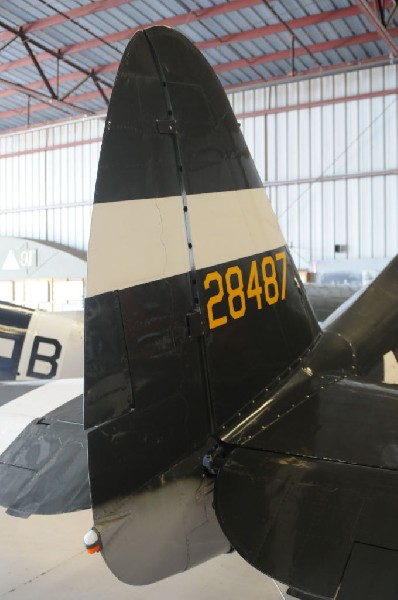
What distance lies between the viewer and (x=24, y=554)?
3514 mm

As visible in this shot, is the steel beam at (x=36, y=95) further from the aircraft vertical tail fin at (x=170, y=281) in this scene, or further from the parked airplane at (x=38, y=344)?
the aircraft vertical tail fin at (x=170, y=281)

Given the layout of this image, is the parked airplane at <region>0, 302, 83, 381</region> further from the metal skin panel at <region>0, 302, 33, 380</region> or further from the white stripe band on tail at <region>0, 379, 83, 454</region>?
the white stripe band on tail at <region>0, 379, 83, 454</region>

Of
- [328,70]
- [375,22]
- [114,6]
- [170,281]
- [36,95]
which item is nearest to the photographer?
[170,281]

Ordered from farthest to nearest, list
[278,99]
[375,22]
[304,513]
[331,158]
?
[278,99], [331,158], [375,22], [304,513]

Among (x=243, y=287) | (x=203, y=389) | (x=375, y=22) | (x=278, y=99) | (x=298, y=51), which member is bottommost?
(x=203, y=389)

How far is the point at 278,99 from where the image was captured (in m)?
16.5

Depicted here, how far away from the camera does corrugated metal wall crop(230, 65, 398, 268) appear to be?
15.0 metres

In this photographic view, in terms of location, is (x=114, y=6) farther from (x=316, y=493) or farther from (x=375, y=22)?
(x=316, y=493)

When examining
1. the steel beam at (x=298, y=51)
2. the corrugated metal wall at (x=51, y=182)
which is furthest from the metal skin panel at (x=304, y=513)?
the corrugated metal wall at (x=51, y=182)

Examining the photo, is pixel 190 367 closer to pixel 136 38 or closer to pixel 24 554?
pixel 136 38

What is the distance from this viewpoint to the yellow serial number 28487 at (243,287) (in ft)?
7.05

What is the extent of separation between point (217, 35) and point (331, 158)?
454cm

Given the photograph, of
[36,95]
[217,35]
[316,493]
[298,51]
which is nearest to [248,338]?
[316,493]

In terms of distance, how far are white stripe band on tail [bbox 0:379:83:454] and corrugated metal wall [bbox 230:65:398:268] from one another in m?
13.0
